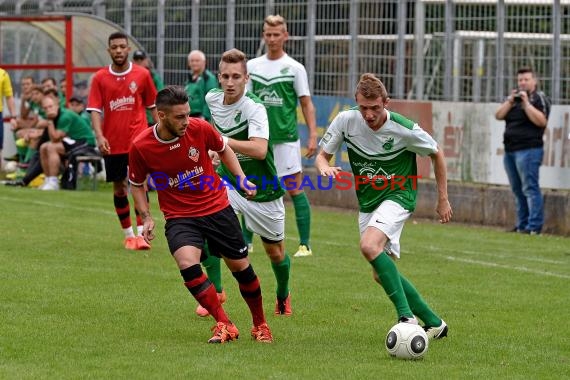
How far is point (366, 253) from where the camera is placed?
832cm

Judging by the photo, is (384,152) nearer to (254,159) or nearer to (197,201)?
(197,201)

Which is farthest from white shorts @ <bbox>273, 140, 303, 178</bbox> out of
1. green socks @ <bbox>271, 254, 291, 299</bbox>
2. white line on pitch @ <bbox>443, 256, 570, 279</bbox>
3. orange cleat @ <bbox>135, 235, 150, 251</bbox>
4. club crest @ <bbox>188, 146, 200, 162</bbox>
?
club crest @ <bbox>188, 146, 200, 162</bbox>


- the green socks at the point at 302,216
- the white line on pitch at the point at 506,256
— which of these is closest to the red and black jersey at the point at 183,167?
the green socks at the point at 302,216

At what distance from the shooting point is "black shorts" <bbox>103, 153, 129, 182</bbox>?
1344 cm

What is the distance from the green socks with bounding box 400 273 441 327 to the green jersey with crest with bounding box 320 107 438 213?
528mm

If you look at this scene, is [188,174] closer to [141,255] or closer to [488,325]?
[488,325]

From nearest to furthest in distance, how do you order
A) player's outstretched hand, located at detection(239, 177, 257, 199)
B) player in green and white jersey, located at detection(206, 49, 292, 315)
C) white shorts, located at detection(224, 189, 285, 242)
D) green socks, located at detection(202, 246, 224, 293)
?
1. player's outstretched hand, located at detection(239, 177, 257, 199)
2. player in green and white jersey, located at detection(206, 49, 292, 315)
3. green socks, located at detection(202, 246, 224, 293)
4. white shorts, located at detection(224, 189, 285, 242)

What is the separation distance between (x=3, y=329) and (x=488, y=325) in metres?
3.45

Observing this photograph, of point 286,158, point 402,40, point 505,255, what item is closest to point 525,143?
point 505,255

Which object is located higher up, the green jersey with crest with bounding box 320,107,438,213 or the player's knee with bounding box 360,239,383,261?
the green jersey with crest with bounding box 320,107,438,213

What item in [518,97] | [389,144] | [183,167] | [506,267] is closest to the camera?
[183,167]

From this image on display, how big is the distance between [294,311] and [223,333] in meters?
1.64

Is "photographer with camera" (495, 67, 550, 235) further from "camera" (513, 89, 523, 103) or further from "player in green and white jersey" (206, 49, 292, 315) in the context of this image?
"player in green and white jersey" (206, 49, 292, 315)

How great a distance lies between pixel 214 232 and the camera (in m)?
8.49
